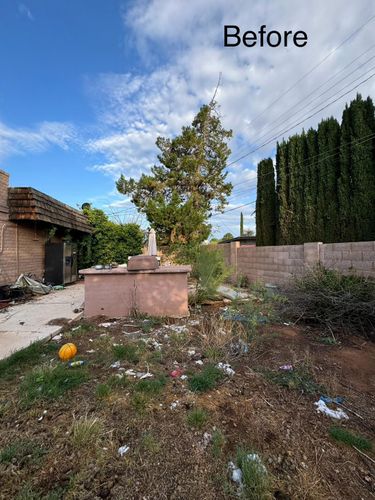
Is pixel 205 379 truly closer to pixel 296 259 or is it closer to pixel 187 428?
pixel 187 428

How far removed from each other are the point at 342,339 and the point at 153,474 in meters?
3.53

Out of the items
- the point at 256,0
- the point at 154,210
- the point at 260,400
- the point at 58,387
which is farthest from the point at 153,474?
the point at 154,210

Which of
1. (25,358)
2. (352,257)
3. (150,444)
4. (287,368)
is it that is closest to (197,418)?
(150,444)

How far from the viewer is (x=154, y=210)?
13.9 m

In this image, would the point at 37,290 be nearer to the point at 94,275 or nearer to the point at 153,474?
the point at 94,275

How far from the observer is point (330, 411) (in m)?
2.13

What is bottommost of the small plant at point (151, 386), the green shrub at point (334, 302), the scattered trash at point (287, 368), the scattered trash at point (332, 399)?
the scattered trash at point (332, 399)

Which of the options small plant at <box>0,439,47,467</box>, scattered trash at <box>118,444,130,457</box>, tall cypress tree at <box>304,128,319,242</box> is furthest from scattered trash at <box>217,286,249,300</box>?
small plant at <box>0,439,47,467</box>

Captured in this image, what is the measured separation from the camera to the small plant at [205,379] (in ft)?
8.02

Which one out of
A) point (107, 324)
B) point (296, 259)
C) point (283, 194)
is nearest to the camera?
point (107, 324)

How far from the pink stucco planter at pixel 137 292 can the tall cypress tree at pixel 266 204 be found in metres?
8.04

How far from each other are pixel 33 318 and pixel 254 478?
501 centimetres

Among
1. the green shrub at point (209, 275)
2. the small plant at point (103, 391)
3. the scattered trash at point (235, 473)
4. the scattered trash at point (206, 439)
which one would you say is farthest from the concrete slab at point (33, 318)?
the scattered trash at point (235, 473)

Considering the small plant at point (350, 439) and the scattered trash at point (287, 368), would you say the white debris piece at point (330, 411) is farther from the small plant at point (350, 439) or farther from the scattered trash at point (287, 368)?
the scattered trash at point (287, 368)
